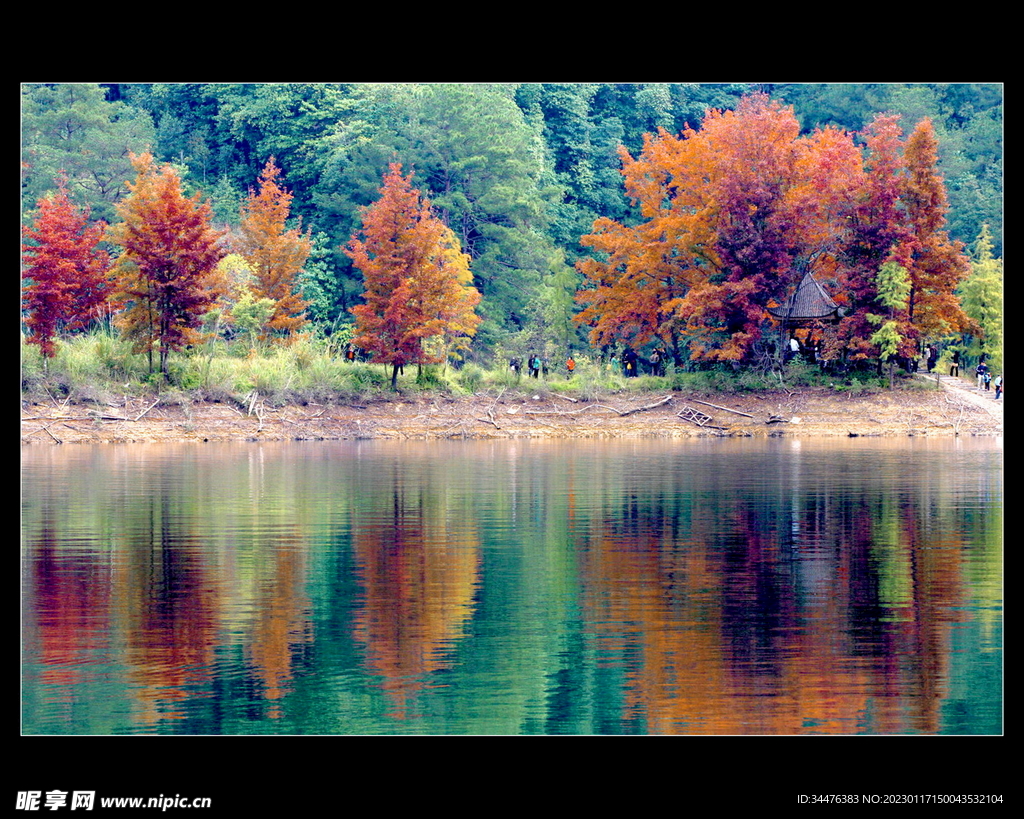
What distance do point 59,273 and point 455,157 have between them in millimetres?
24538

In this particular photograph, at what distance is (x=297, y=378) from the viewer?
141 ft

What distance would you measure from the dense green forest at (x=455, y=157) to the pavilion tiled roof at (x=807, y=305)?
29.5 ft

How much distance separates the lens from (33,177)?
62.4 m

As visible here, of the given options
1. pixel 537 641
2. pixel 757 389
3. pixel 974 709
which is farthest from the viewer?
pixel 757 389

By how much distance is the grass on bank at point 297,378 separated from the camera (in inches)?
1563

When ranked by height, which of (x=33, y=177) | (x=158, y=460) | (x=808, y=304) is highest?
(x=33, y=177)

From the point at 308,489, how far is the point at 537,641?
12.7 m

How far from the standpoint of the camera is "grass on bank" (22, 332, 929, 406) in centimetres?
3969

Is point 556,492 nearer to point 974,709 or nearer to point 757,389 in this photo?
point 974,709

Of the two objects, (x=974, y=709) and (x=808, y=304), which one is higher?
(x=808, y=304)

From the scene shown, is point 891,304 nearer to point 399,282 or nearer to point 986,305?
point 986,305

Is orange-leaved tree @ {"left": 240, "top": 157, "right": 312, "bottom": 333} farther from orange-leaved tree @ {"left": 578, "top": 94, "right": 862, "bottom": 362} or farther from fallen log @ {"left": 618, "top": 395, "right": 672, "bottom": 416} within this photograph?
fallen log @ {"left": 618, "top": 395, "right": 672, "bottom": 416}

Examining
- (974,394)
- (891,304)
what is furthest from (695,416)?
(974,394)
